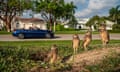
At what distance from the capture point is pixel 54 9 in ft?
229

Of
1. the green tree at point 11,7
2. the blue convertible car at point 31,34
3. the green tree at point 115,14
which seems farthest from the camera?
the green tree at point 115,14

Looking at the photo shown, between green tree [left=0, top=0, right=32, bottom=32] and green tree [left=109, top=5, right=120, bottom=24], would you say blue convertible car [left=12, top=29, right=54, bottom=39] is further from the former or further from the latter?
green tree [left=109, top=5, right=120, bottom=24]

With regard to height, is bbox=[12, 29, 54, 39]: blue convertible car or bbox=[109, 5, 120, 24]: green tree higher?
bbox=[109, 5, 120, 24]: green tree

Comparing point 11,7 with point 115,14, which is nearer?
point 11,7

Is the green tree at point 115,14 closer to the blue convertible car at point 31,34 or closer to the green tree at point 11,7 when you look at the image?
the green tree at point 11,7

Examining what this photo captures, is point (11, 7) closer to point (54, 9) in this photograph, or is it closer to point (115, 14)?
point (54, 9)

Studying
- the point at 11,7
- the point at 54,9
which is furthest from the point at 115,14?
the point at 11,7

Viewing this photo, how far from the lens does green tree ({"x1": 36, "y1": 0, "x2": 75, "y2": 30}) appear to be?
70000 mm

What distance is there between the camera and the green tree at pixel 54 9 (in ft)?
230

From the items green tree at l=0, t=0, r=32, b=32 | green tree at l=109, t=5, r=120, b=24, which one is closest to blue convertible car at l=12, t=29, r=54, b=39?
green tree at l=0, t=0, r=32, b=32

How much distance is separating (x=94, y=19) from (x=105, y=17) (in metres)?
4.01

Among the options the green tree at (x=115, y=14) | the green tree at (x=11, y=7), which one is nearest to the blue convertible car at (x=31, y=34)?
the green tree at (x=11, y=7)

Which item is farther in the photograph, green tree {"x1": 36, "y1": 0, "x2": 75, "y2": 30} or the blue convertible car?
green tree {"x1": 36, "y1": 0, "x2": 75, "y2": 30}

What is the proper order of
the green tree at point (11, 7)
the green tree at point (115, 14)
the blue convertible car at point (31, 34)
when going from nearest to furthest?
1. the blue convertible car at point (31, 34)
2. the green tree at point (11, 7)
3. the green tree at point (115, 14)
